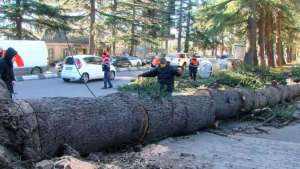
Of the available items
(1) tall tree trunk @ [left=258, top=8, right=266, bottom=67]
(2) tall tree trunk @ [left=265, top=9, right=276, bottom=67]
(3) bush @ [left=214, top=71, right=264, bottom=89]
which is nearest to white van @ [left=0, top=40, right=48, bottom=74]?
(3) bush @ [left=214, top=71, right=264, bottom=89]

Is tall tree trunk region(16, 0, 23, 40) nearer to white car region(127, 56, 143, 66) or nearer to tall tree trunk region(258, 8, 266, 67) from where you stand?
white car region(127, 56, 143, 66)

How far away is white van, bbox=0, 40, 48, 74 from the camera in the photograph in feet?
98.7

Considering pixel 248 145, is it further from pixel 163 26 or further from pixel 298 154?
pixel 163 26

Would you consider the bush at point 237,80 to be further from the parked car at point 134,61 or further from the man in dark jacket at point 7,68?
the parked car at point 134,61

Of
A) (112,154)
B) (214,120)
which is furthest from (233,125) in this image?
(112,154)

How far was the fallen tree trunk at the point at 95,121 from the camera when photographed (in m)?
5.60

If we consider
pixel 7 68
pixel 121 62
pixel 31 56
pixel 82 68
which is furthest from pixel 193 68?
pixel 121 62

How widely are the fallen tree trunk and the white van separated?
21.5m

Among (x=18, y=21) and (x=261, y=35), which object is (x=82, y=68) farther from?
(x=18, y=21)

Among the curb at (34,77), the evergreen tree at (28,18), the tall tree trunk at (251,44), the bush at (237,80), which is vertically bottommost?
the curb at (34,77)

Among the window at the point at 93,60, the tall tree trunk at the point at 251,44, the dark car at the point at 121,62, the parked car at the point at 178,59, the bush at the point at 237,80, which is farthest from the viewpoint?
the dark car at the point at 121,62

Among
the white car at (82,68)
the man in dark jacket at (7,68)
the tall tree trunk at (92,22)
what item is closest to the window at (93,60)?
the white car at (82,68)

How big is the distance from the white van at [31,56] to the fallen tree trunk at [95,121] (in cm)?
2147

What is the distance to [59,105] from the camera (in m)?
6.63
